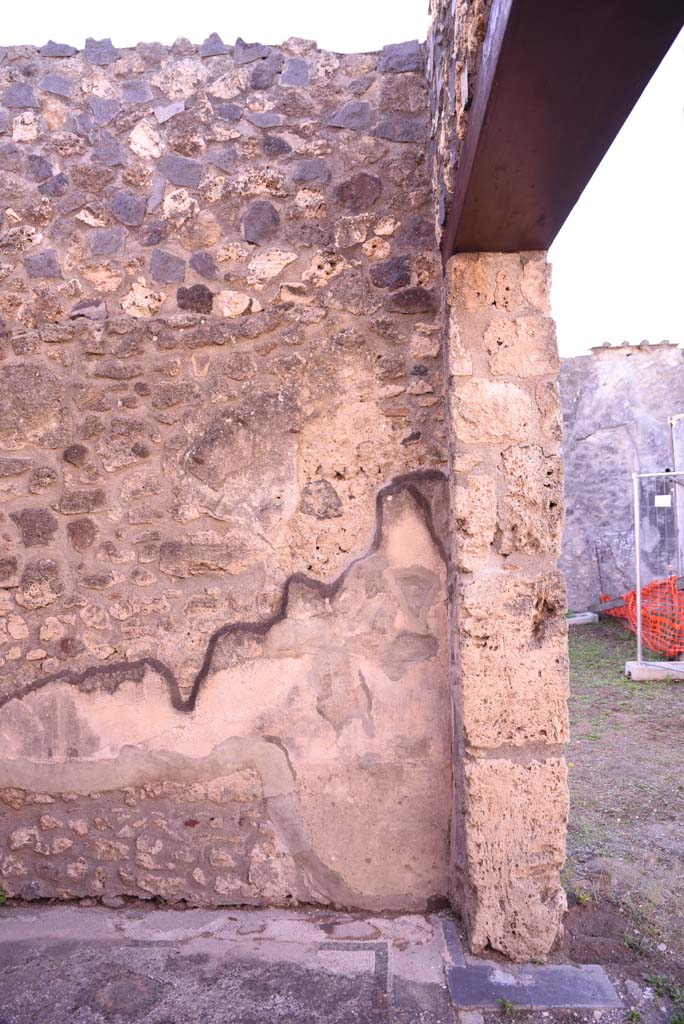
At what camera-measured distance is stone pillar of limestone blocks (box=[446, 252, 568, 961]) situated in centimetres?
231

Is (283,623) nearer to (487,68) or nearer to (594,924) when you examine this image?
(594,924)

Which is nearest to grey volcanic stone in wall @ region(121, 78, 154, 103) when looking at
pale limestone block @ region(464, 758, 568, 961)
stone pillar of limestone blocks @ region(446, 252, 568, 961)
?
stone pillar of limestone blocks @ region(446, 252, 568, 961)

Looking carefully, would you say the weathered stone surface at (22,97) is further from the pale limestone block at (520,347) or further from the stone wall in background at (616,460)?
the stone wall in background at (616,460)

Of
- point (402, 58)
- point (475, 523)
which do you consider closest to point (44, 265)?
point (402, 58)

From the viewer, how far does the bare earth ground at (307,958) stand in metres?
2.04

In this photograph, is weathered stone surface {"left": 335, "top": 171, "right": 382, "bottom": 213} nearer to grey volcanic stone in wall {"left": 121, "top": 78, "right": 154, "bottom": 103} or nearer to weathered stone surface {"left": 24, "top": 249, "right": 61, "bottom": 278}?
grey volcanic stone in wall {"left": 121, "top": 78, "right": 154, "bottom": 103}

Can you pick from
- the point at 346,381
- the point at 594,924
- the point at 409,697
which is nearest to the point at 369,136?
the point at 346,381

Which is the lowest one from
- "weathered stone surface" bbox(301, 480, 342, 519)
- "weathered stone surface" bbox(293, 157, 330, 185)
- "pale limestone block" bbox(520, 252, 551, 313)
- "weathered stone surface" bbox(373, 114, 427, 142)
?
"weathered stone surface" bbox(301, 480, 342, 519)

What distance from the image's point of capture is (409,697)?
8.53ft

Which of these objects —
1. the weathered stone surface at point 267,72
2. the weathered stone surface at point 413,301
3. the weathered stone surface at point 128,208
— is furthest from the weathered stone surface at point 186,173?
the weathered stone surface at point 413,301

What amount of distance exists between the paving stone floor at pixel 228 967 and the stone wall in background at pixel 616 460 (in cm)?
862

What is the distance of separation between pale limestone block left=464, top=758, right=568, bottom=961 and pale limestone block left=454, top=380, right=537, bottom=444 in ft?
→ 3.33

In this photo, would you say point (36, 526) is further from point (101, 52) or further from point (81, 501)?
point (101, 52)

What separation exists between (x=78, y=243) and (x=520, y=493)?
6.24ft
